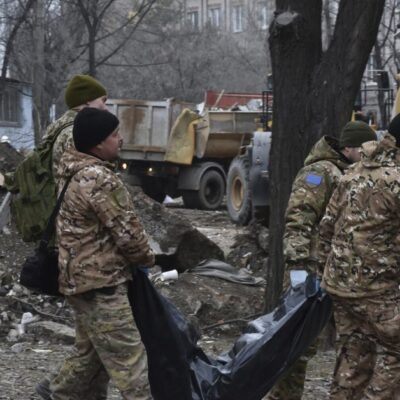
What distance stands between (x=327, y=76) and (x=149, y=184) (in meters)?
16.3

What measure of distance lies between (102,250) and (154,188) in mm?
18781

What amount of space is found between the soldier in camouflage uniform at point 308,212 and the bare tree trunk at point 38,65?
15033 millimetres

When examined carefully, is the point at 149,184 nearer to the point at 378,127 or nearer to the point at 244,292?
the point at 378,127

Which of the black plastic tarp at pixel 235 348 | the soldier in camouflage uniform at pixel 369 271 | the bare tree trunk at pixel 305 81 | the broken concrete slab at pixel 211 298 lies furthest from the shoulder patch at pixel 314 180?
the broken concrete slab at pixel 211 298

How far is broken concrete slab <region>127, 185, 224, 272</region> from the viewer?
10242 millimetres

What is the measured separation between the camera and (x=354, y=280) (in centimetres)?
491

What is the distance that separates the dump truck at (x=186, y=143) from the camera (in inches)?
854

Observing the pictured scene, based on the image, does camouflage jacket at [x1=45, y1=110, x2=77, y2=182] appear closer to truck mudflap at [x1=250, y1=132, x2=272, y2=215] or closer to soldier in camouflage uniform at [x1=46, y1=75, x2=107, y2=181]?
soldier in camouflage uniform at [x1=46, y1=75, x2=107, y2=181]

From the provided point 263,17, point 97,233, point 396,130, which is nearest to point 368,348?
point 396,130

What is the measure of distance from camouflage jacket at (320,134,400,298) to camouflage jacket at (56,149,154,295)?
94cm

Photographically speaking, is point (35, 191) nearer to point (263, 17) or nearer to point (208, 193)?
point (208, 193)

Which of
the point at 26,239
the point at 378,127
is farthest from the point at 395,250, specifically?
the point at 378,127

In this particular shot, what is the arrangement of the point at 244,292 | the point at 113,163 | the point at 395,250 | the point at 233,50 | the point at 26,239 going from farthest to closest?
the point at 233,50
the point at 244,292
the point at 26,239
the point at 113,163
the point at 395,250

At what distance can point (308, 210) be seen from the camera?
580 centimetres
